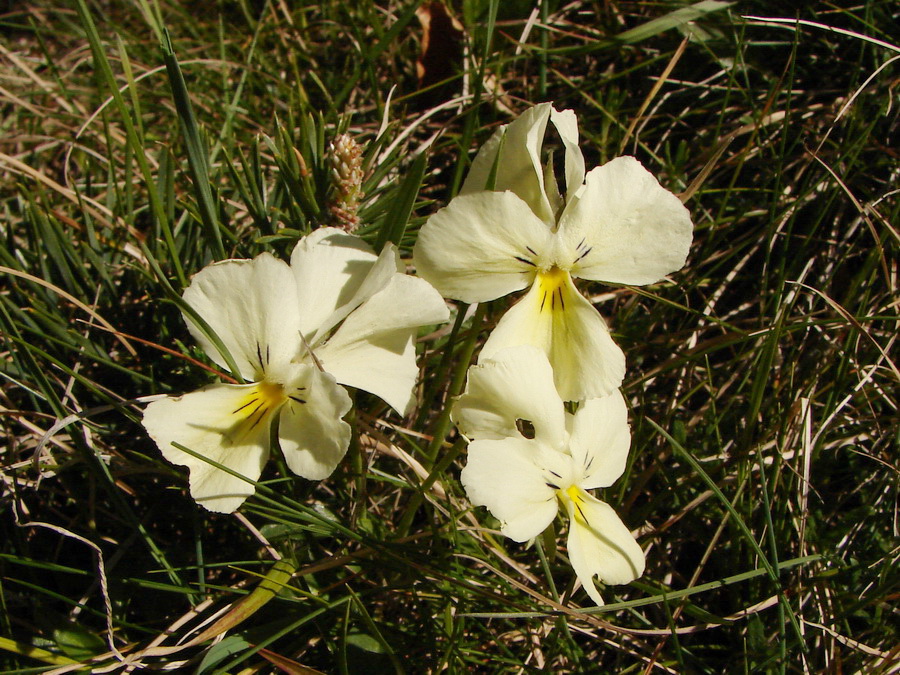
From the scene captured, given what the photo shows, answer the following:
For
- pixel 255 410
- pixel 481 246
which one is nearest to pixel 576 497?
pixel 481 246

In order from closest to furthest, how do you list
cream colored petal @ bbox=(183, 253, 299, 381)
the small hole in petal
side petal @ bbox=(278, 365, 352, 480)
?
side petal @ bbox=(278, 365, 352, 480) < cream colored petal @ bbox=(183, 253, 299, 381) < the small hole in petal

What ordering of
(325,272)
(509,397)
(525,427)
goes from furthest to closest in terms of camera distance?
(525,427) < (325,272) < (509,397)

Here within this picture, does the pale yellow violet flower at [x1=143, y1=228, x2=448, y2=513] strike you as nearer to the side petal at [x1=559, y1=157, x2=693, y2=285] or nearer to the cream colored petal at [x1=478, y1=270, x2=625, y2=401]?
the cream colored petal at [x1=478, y1=270, x2=625, y2=401]

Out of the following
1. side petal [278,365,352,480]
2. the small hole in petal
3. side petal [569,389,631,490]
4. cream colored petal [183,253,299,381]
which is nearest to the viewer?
side petal [278,365,352,480]

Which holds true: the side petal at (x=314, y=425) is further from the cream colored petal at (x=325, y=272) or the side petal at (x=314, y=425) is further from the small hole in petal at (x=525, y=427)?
the small hole in petal at (x=525, y=427)

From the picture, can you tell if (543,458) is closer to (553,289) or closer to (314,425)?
(553,289)

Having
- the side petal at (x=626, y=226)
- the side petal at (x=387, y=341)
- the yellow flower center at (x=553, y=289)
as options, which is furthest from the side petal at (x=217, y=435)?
the side petal at (x=626, y=226)

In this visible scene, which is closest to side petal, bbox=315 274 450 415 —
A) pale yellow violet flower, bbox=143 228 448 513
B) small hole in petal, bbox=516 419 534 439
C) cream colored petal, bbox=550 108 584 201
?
pale yellow violet flower, bbox=143 228 448 513
